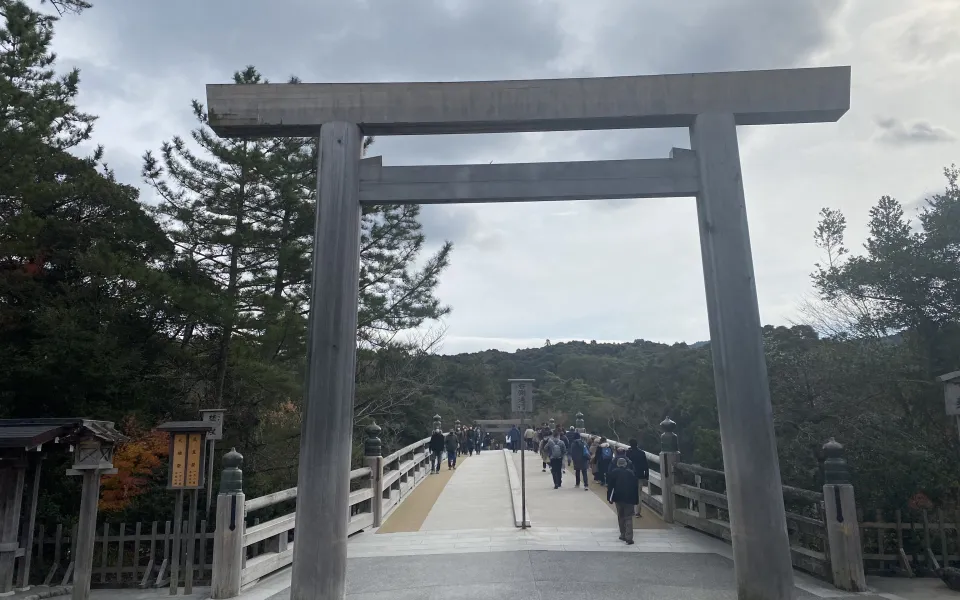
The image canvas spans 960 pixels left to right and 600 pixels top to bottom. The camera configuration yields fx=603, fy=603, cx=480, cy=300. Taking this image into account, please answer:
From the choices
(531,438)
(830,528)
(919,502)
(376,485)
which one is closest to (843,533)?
(830,528)

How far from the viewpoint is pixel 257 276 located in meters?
16.4

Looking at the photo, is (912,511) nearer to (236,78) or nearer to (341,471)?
(341,471)

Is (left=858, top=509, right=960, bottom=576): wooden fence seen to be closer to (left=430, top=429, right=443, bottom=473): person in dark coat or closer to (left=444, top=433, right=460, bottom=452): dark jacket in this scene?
(left=430, top=429, right=443, bottom=473): person in dark coat

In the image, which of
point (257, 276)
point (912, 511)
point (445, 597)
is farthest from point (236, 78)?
point (912, 511)

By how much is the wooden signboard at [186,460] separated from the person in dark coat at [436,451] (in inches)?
462

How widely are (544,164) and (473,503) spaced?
937cm

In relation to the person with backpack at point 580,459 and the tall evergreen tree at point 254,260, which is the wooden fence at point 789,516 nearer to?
the person with backpack at point 580,459

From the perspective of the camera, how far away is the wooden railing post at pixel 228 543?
23.3ft

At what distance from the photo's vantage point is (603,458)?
14594 mm

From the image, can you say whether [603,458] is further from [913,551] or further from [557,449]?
[913,551]

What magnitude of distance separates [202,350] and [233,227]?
3.48 m

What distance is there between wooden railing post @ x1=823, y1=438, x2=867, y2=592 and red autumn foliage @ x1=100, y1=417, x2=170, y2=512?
1140cm

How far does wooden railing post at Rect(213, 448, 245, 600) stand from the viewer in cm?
709

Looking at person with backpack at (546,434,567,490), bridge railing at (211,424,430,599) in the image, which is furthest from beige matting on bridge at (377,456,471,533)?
person with backpack at (546,434,567,490)
